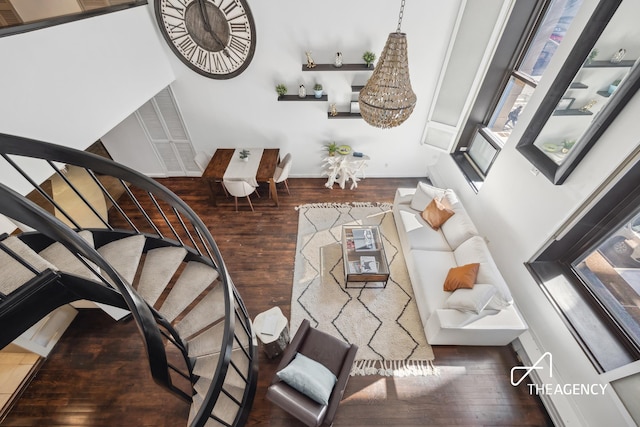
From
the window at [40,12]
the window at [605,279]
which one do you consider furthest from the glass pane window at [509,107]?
the window at [40,12]

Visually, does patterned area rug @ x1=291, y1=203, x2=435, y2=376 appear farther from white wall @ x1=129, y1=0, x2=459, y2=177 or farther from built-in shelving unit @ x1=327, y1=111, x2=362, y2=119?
built-in shelving unit @ x1=327, y1=111, x2=362, y2=119

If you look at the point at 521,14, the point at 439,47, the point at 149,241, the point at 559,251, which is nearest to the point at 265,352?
the point at 149,241

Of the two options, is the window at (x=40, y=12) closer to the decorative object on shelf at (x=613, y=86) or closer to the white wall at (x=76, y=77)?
the white wall at (x=76, y=77)

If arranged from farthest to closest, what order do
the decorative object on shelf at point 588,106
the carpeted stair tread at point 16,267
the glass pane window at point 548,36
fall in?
the glass pane window at point 548,36, the decorative object on shelf at point 588,106, the carpeted stair tread at point 16,267

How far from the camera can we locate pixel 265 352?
111 inches

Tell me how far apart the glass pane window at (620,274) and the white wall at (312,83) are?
112 inches

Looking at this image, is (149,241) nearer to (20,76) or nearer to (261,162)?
(20,76)

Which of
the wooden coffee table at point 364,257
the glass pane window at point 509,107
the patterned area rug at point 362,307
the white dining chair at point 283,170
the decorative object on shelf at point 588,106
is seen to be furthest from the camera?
the white dining chair at point 283,170

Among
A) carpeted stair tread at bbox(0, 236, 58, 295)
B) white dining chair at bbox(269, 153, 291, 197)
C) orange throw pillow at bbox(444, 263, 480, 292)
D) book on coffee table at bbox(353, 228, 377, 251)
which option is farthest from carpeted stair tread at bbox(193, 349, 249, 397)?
white dining chair at bbox(269, 153, 291, 197)

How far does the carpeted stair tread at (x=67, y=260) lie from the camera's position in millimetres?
2010

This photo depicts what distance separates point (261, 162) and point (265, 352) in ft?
9.37

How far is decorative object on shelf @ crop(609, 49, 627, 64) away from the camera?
2097 millimetres

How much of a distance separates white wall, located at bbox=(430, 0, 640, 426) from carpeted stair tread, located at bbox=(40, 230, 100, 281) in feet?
13.0

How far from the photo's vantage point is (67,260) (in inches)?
82.5
